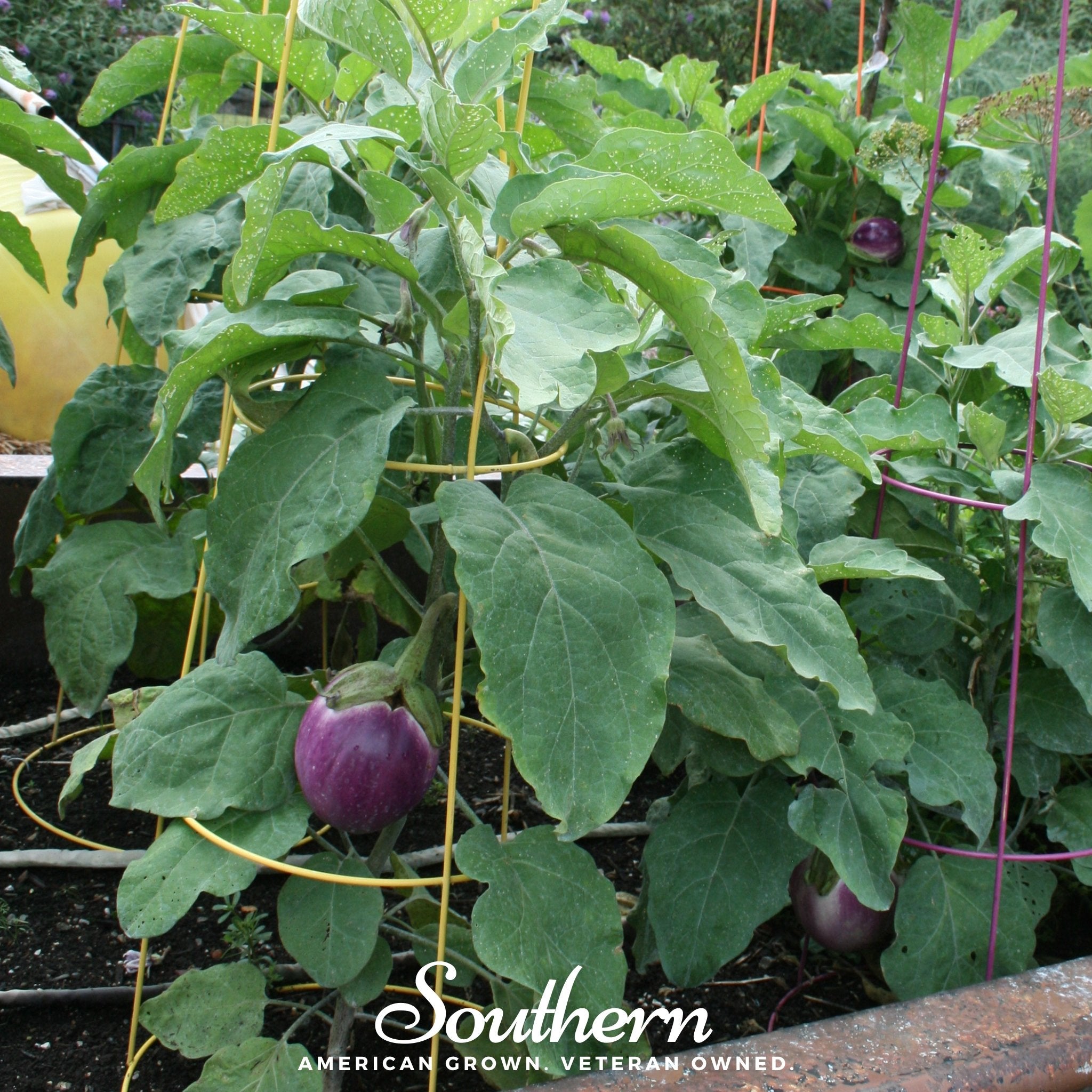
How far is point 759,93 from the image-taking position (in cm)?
179

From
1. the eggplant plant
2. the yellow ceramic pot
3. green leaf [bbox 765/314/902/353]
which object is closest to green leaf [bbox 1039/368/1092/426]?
the eggplant plant

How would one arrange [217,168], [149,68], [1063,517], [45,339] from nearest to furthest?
1. [217,168]
2. [1063,517]
3. [149,68]
4. [45,339]

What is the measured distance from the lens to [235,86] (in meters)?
1.28

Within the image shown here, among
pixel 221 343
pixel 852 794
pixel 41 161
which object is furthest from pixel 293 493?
pixel 41 161

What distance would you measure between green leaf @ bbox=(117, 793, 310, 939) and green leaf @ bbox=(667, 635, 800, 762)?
1.07 feet

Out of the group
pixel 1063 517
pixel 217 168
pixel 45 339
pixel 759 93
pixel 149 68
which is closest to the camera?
pixel 217 168

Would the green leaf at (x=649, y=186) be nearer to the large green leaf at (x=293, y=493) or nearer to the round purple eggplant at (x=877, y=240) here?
the large green leaf at (x=293, y=493)

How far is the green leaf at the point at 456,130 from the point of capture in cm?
70

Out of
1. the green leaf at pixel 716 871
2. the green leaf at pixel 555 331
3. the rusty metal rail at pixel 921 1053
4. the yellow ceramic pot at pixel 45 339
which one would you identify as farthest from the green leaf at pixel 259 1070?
the yellow ceramic pot at pixel 45 339

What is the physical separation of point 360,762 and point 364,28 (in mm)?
545

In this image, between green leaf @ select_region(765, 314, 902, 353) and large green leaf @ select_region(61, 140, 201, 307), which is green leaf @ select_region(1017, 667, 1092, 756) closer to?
green leaf @ select_region(765, 314, 902, 353)

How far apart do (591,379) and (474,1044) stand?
0.58 m

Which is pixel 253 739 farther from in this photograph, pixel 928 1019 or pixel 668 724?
pixel 928 1019

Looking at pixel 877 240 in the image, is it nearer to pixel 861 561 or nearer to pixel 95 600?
pixel 861 561
